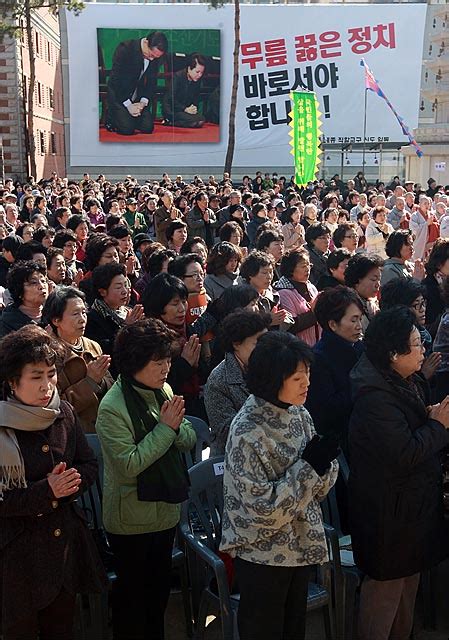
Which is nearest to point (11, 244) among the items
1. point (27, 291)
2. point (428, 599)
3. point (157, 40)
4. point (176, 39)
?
point (27, 291)

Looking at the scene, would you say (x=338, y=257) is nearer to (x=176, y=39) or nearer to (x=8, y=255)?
(x=8, y=255)

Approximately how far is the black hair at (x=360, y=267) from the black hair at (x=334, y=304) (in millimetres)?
1101

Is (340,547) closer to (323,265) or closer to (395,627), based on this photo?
(395,627)

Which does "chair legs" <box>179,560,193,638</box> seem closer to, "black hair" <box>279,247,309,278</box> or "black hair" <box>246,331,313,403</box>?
"black hair" <box>246,331,313,403</box>

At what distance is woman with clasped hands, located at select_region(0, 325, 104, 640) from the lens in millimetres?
2783

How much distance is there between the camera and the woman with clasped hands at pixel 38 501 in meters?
2.78

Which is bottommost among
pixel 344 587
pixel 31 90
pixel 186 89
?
pixel 344 587

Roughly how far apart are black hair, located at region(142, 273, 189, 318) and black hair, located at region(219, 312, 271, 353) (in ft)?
3.35

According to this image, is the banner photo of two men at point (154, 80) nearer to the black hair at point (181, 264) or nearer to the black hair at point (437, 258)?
the black hair at point (437, 258)

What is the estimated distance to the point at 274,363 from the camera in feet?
9.14

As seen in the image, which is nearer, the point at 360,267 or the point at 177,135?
the point at 360,267

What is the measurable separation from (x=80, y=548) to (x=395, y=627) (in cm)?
138

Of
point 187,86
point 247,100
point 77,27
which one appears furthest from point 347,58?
point 77,27

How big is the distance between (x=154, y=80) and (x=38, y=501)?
33004 millimetres
